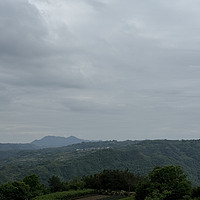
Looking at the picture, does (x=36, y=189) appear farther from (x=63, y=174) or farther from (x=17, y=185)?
(x=63, y=174)

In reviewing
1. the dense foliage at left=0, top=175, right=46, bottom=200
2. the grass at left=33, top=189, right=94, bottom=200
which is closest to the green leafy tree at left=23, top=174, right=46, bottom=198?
the dense foliage at left=0, top=175, right=46, bottom=200

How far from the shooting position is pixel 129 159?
163 meters

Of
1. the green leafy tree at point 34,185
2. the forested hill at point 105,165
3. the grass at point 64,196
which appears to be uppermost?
the green leafy tree at point 34,185

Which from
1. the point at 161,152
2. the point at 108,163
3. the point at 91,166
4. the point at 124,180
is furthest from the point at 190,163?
the point at 124,180

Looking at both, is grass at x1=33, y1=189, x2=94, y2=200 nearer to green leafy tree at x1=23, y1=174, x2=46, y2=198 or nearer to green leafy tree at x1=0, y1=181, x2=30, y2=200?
green leafy tree at x1=0, y1=181, x2=30, y2=200

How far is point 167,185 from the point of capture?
25.8 metres

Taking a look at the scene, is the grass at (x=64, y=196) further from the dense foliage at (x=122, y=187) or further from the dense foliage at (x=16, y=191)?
the dense foliage at (x=16, y=191)

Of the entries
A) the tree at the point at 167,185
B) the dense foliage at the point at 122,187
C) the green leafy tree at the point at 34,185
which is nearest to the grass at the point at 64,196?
the dense foliage at the point at 122,187

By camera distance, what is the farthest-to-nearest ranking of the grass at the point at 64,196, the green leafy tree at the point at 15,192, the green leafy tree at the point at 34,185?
the green leafy tree at the point at 34,185 < the green leafy tree at the point at 15,192 < the grass at the point at 64,196

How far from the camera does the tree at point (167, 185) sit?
25.6m

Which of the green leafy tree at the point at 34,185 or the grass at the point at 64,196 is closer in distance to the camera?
the grass at the point at 64,196

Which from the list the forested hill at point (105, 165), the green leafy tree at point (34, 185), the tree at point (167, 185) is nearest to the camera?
the tree at point (167, 185)

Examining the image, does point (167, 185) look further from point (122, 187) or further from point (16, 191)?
point (16, 191)

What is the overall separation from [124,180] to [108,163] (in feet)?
389
